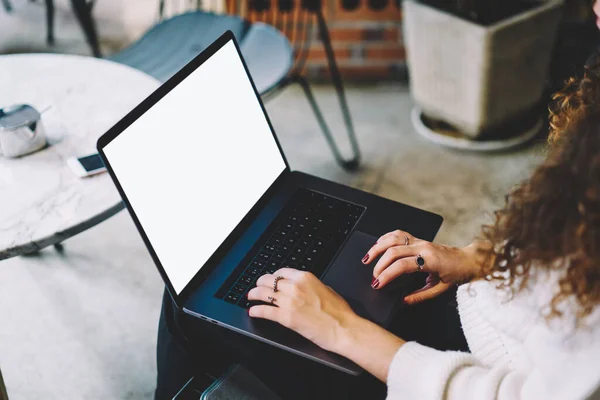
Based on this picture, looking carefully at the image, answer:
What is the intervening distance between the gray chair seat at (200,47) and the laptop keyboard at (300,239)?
0.66m

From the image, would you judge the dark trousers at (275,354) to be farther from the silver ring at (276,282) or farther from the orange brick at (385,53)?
the orange brick at (385,53)

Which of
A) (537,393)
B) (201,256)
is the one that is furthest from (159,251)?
(537,393)

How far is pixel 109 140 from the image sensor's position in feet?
2.65

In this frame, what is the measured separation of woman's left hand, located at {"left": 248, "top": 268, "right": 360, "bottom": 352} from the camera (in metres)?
0.85

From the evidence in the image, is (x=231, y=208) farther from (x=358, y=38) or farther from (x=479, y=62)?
(x=358, y=38)

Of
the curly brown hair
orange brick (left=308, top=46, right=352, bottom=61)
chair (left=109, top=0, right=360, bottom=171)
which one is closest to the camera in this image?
the curly brown hair

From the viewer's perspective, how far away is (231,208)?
103 centimetres

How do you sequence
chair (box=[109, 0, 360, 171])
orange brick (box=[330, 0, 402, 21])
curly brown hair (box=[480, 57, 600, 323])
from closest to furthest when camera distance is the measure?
curly brown hair (box=[480, 57, 600, 323]) < chair (box=[109, 0, 360, 171]) < orange brick (box=[330, 0, 402, 21])

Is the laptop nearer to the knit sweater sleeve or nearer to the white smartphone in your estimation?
the knit sweater sleeve

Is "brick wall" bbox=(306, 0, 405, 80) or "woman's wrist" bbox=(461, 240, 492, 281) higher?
"woman's wrist" bbox=(461, 240, 492, 281)

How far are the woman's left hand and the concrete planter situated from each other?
1368 millimetres

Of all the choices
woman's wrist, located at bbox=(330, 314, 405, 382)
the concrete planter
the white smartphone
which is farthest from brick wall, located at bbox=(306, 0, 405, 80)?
woman's wrist, located at bbox=(330, 314, 405, 382)

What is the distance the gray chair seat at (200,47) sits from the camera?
178cm

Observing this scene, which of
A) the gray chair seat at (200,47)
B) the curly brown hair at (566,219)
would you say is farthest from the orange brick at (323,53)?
the curly brown hair at (566,219)
